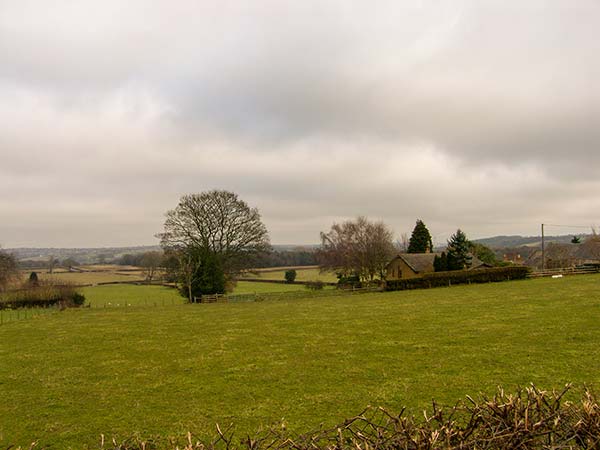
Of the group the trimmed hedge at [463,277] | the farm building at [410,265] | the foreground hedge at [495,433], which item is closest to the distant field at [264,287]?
the farm building at [410,265]

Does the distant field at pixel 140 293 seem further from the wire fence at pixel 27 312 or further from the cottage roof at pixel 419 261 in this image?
the cottage roof at pixel 419 261

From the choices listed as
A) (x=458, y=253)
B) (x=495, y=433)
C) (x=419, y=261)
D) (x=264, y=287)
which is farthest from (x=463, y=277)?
(x=495, y=433)

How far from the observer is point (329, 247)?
69438 mm

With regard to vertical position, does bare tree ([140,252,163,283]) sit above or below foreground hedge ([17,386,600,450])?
below

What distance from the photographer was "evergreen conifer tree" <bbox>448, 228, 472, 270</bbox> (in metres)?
49.1

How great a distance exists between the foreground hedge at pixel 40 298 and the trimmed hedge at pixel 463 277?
37.9 meters

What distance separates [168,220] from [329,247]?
2892cm

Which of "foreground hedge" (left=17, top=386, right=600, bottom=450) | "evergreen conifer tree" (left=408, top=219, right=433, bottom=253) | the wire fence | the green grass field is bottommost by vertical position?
the wire fence

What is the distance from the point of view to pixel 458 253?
49.7m

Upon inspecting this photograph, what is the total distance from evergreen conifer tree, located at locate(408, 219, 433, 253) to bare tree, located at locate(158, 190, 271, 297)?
2404 cm

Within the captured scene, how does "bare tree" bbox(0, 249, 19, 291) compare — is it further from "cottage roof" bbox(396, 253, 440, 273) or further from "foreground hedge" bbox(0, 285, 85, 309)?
"cottage roof" bbox(396, 253, 440, 273)

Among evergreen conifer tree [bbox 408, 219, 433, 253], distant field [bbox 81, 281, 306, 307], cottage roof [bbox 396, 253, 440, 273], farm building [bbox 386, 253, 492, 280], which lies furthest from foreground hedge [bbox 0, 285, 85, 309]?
evergreen conifer tree [bbox 408, 219, 433, 253]

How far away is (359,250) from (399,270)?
8645mm

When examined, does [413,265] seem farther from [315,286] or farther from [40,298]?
[40,298]
